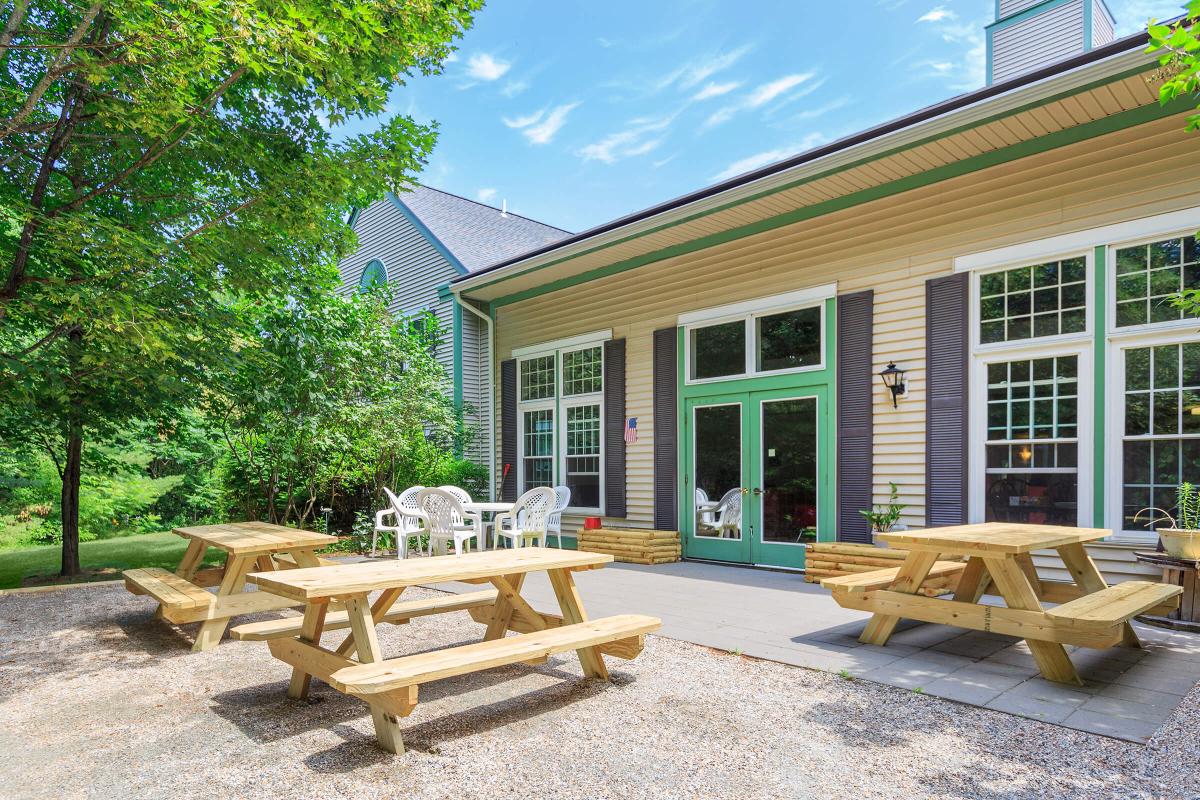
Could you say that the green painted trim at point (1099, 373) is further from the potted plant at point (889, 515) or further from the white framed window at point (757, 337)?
the white framed window at point (757, 337)

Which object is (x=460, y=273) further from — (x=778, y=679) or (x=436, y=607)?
(x=778, y=679)

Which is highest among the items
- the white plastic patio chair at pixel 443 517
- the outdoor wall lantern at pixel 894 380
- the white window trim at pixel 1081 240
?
the white window trim at pixel 1081 240

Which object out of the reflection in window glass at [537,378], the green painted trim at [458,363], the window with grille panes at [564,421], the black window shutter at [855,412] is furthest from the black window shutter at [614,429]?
the black window shutter at [855,412]

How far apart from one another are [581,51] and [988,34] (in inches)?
308

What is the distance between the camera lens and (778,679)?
12.0 feet

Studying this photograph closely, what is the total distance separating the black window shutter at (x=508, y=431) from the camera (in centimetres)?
1028

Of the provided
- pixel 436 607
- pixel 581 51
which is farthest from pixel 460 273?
pixel 436 607

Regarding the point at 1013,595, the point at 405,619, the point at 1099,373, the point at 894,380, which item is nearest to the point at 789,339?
the point at 894,380

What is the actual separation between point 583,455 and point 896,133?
544 centimetres

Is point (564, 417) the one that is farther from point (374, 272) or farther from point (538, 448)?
point (374, 272)

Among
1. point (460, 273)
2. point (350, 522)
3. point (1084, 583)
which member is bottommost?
point (350, 522)

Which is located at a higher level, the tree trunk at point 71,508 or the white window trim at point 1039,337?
the white window trim at point 1039,337

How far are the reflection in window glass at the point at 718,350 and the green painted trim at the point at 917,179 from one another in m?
0.96

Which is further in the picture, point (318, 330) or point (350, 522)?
point (350, 522)
